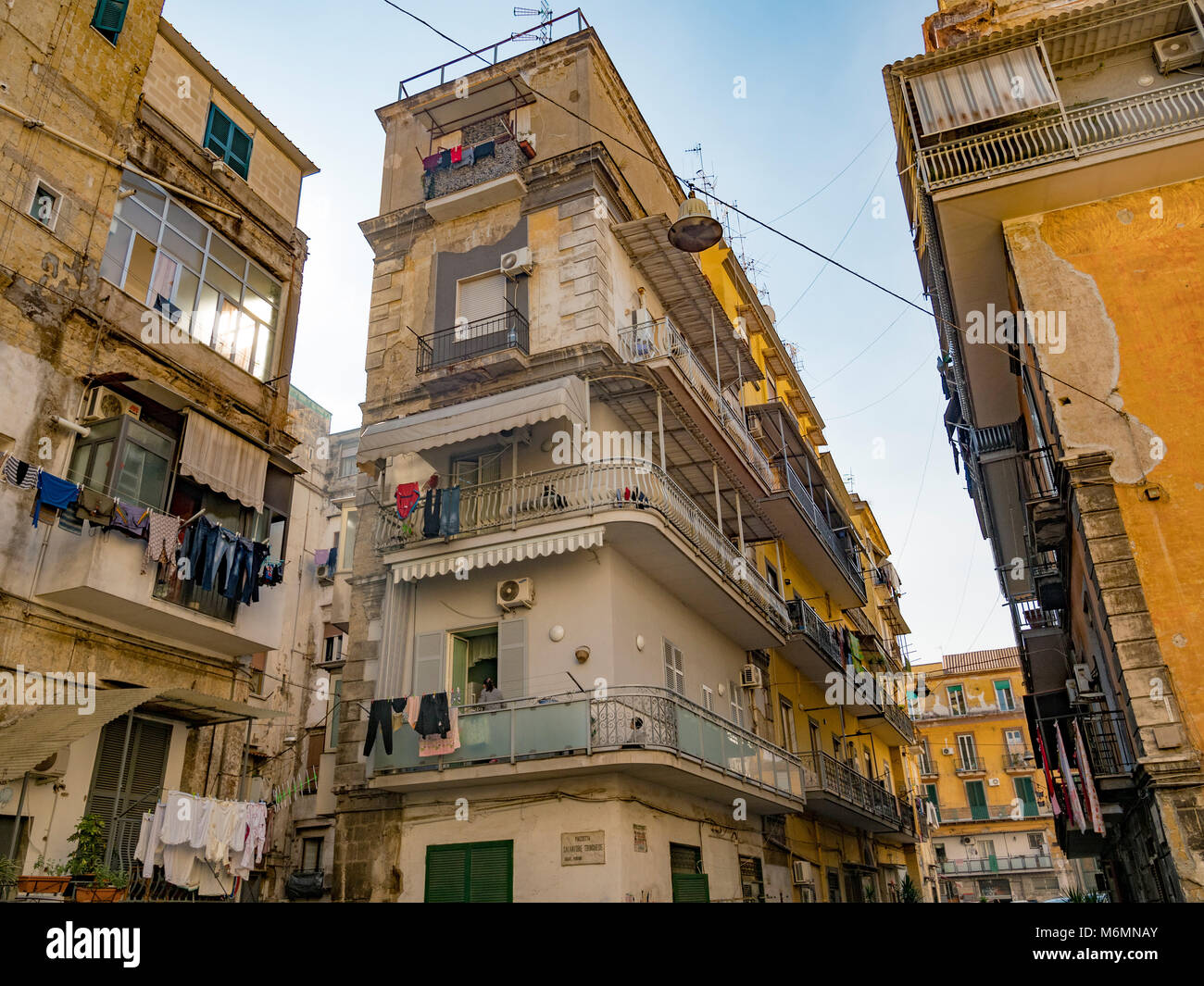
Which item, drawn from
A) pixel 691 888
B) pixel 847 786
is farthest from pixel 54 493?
pixel 847 786

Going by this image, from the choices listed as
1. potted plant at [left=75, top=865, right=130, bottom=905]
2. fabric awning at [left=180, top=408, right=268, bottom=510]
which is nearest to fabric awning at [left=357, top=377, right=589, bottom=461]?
fabric awning at [left=180, top=408, right=268, bottom=510]

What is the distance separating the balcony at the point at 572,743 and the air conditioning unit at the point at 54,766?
16.1 feet

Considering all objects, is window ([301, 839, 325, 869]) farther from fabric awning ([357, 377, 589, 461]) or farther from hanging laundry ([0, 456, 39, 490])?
hanging laundry ([0, 456, 39, 490])

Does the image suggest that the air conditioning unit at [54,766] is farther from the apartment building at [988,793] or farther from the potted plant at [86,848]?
the apartment building at [988,793]

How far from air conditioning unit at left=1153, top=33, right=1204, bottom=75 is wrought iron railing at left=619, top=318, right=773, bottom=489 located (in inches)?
386

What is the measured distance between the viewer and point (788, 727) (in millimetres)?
23844

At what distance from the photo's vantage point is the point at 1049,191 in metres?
14.1

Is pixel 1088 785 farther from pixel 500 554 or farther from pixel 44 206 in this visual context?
pixel 44 206

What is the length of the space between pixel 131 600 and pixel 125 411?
114 inches

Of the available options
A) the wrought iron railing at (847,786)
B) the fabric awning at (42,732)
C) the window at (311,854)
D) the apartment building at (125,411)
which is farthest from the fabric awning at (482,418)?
the window at (311,854)

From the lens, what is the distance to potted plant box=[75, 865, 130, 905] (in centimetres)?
895

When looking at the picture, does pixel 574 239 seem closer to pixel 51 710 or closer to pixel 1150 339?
pixel 1150 339

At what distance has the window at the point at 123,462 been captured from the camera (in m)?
11.8

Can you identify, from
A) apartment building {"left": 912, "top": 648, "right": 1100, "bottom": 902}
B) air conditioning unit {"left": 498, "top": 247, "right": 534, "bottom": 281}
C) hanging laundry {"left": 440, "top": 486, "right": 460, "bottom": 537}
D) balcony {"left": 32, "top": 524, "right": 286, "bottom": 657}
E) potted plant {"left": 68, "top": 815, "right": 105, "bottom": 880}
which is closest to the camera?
potted plant {"left": 68, "top": 815, "right": 105, "bottom": 880}
